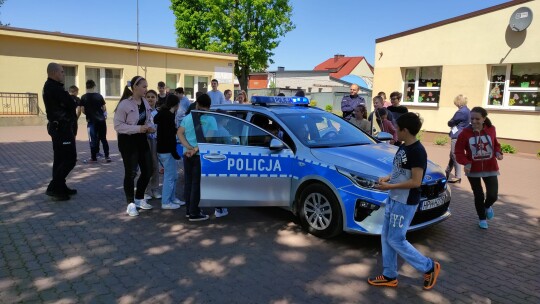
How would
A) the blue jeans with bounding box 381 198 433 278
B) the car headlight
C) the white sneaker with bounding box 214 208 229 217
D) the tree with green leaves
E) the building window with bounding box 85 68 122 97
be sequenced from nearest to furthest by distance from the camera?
the blue jeans with bounding box 381 198 433 278
the car headlight
the white sneaker with bounding box 214 208 229 217
the building window with bounding box 85 68 122 97
the tree with green leaves

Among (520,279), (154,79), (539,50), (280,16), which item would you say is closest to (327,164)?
(520,279)

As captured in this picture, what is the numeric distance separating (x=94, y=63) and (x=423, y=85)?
15.0m

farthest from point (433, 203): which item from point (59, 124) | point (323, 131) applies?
point (59, 124)

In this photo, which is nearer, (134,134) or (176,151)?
(134,134)

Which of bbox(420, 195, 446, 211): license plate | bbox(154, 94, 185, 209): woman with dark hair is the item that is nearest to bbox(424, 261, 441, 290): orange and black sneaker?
bbox(420, 195, 446, 211): license plate

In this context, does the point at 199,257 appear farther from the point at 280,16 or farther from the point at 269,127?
the point at 280,16

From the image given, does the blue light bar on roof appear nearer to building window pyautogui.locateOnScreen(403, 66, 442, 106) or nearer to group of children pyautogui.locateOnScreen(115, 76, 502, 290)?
group of children pyautogui.locateOnScreen(115, 76, 502, 290)

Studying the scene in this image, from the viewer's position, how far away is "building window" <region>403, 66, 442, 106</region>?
1579 centimetres

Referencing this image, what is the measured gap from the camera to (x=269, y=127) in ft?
17.8

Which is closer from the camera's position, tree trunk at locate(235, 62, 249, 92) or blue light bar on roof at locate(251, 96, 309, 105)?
blue light bar on roof at locate(251, 96, 309, 105)

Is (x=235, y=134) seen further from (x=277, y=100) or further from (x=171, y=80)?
(x=171, y=80)

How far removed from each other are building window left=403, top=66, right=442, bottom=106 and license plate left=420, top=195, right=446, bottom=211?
12.1 meters

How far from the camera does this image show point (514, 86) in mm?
13602

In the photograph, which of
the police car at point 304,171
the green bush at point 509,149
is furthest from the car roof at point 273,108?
the green bush at point 509,149
